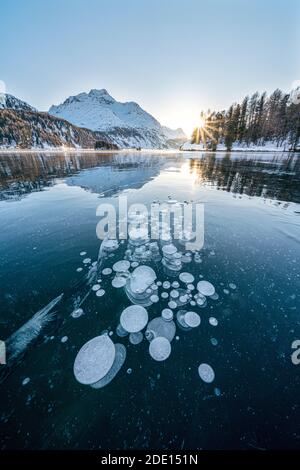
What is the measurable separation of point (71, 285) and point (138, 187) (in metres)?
6.84

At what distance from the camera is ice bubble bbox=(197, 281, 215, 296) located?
256 centimetres

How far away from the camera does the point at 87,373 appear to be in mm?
1669

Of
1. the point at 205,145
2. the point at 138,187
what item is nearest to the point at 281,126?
the point at 205,145

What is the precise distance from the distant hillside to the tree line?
2530 inches

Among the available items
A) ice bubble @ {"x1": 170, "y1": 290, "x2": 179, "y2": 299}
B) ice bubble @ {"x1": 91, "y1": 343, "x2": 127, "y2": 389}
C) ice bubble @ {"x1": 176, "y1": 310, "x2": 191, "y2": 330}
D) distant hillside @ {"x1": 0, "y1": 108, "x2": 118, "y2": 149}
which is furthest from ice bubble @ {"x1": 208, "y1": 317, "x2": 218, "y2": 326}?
distant hillside @ {"x1": 0, "y1": 108, "x2": 118, "y2": 149}

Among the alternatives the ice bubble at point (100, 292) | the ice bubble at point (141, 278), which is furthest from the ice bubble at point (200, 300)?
the ice bubble at point (100, 292)

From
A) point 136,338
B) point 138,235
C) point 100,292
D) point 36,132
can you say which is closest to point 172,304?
point 136,338

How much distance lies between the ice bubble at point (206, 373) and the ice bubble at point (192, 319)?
1.39 feet

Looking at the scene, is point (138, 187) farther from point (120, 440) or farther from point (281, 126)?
point (281, 126)

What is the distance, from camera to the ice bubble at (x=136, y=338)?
6.33 ft

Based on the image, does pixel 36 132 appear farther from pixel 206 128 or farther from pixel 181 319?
pixel 181 319

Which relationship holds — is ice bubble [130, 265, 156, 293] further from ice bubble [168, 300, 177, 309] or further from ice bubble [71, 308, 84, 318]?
ice bubble [71, 308, 84, 318]

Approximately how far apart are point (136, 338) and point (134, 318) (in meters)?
0.25
